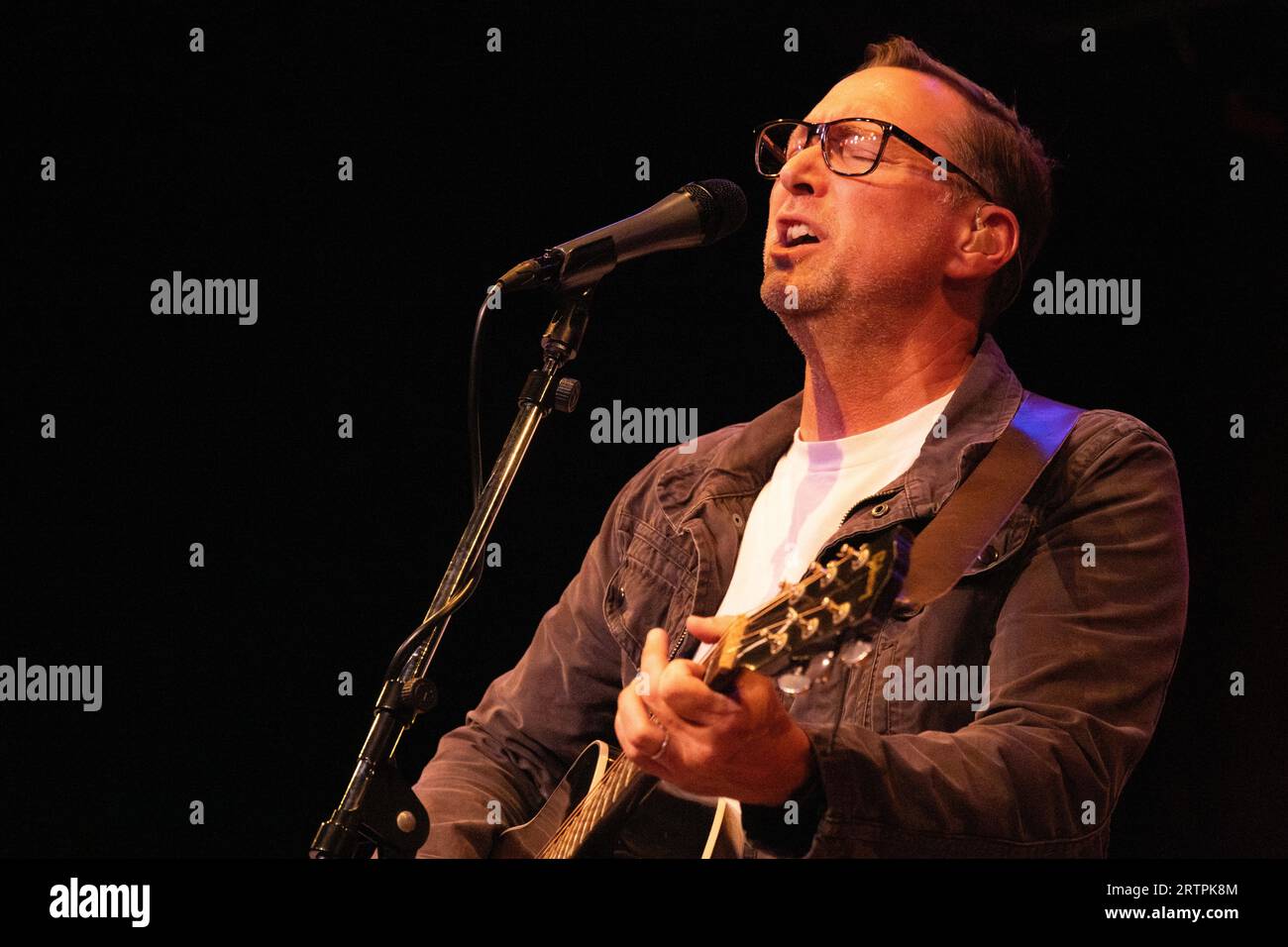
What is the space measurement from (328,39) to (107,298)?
0.78m

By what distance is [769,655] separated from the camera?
147 centimetres

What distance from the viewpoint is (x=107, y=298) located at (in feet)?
9.92

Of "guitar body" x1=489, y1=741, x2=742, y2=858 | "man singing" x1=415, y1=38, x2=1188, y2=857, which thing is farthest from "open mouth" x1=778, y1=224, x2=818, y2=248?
"guitar body" x1=489, y1=741, x2=742, y2=858

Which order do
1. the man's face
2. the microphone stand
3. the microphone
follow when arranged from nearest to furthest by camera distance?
1. the microphone stand
2. the microphone
3. the man's face

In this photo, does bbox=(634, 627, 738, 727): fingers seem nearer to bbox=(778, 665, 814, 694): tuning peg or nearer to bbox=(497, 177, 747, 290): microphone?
bbox=(778, 665, 814, 694): tuning peg

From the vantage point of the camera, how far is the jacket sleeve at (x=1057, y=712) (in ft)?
5.41

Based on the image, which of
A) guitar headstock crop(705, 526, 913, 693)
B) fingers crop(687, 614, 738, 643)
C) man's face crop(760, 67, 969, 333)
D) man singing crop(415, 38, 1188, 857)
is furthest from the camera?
man's face crop(760, 67, 969, 333)

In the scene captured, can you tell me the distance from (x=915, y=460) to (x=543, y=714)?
90 cm

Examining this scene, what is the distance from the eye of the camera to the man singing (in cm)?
164

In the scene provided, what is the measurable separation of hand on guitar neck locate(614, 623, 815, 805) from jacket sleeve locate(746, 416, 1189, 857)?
0.23ft

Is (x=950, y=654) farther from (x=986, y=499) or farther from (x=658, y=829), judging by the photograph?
(x=658, y=829)

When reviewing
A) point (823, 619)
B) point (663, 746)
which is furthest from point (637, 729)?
point (823, 619)

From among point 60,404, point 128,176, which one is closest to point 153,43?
point 128,176
